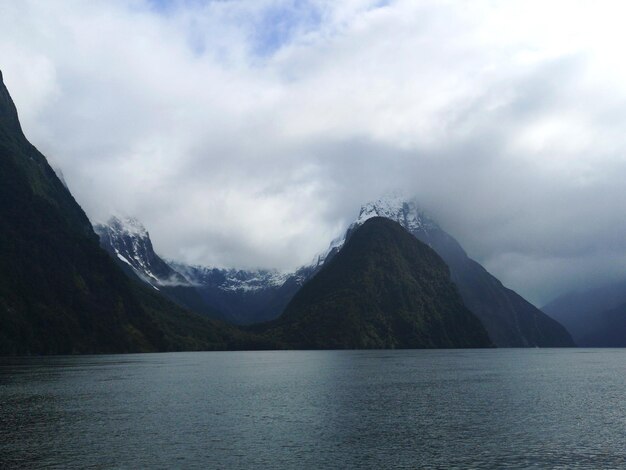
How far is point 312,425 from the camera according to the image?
87250 mm

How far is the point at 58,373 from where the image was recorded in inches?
7303

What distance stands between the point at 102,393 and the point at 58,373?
66117 millimetres

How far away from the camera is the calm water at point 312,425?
65.1 metres

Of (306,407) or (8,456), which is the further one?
(306,407)

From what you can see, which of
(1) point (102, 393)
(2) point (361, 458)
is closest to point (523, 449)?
(2) point (361, 458)

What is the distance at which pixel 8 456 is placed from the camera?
65250 mm

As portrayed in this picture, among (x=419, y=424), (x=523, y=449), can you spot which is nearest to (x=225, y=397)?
(x=419, y=424)

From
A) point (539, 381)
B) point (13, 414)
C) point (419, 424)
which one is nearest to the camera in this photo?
point (419, 424)

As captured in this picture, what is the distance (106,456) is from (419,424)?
145 feet

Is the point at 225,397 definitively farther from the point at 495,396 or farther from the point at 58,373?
the point at 58,373

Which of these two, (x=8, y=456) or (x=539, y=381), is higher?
(x=539, y=381)

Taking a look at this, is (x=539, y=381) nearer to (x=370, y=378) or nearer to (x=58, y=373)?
(x=370, y=378)

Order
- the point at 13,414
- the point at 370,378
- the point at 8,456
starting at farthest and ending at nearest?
the point at 370,378, the point at 13,414, the point at 8,456

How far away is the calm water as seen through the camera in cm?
6512
